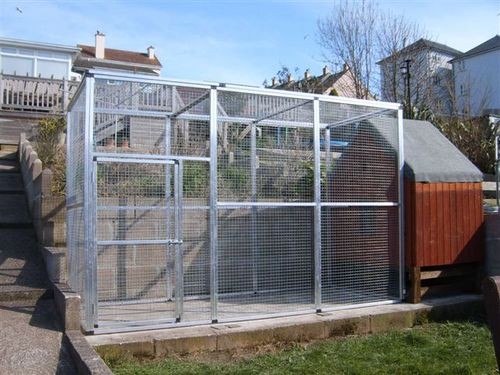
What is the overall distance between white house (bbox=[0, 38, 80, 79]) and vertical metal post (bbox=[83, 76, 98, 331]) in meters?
22.3

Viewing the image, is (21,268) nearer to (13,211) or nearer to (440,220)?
(13,211)

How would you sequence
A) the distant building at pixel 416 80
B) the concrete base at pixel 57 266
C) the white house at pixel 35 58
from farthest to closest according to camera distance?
the white house at pixel 35 58 → the distant building at pixel 416 80 → the concrete base at pixel 57 266

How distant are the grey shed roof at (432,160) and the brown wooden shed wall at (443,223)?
0.34ft

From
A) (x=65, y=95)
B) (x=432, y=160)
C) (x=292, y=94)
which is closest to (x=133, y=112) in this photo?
(x=292, y=94)

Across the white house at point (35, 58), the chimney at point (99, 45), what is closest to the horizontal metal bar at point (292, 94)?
the white house at point (35, 58)

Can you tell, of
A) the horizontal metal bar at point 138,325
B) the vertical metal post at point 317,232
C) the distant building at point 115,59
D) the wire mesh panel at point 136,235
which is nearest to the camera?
the horizontal metal bar at point 138,325

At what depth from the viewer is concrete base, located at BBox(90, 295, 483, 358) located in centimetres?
533

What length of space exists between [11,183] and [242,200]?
5.08 meters

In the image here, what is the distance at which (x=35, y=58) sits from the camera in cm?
2648

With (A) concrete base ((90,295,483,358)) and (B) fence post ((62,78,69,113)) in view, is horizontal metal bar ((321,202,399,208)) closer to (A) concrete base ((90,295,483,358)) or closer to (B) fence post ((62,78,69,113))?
(A) concrete base ((90,295,483,358))

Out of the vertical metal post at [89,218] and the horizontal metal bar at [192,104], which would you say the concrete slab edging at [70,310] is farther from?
the horizontal metal bar at [192,104]

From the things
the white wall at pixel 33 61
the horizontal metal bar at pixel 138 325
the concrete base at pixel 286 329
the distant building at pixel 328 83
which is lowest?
the concrete base at pixel 286 329

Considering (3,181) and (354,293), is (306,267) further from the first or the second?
(3,181)

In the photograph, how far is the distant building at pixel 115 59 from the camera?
31.7 m
